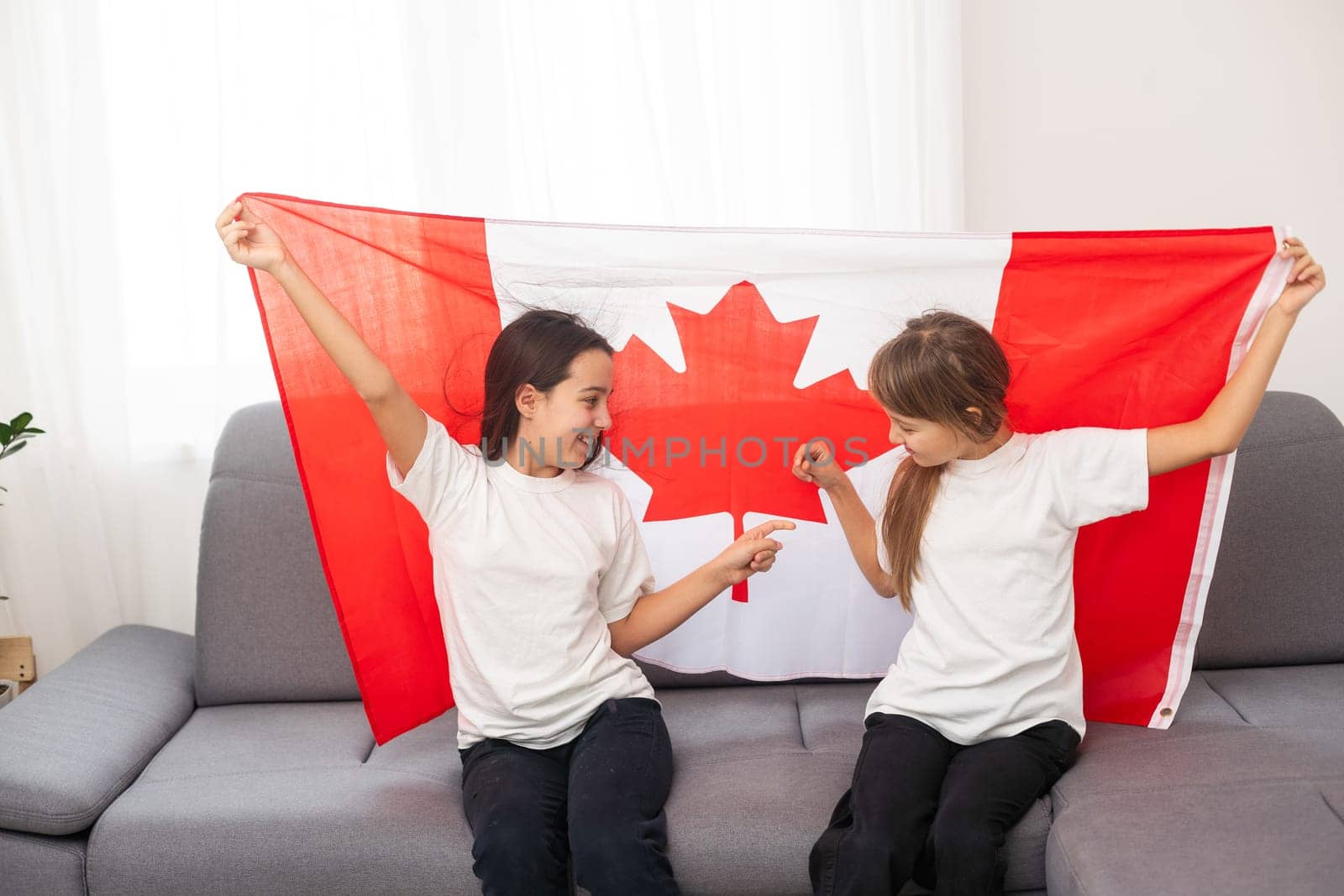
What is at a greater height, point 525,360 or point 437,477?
point 525,360

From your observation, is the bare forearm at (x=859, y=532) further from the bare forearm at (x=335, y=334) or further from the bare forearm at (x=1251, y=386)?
the bare forearm at (x=335, y=334)

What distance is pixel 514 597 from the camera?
5.57 feet

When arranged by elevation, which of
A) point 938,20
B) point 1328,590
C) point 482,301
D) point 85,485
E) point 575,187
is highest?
point 938,20

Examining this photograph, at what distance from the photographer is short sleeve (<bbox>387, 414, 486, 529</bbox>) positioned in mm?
1676

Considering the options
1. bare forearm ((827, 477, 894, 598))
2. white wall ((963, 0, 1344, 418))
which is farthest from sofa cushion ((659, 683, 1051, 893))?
white wall ((963, 0, 1344, 418))

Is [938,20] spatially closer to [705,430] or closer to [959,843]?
[705,430]

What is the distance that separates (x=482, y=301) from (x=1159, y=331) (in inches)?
43.4

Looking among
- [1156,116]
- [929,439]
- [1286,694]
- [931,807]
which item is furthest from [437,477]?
[1156,116]

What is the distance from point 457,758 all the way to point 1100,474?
1127 mm

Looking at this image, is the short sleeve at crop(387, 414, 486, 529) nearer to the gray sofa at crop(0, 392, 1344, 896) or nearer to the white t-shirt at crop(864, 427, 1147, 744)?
the gray sofa at crop(0, 392, 1344, 896)

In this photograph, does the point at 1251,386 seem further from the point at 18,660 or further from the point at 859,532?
the point at 18,660

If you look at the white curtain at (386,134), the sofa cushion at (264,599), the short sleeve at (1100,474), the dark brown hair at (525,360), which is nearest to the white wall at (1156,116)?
the white curtain at (386,134)

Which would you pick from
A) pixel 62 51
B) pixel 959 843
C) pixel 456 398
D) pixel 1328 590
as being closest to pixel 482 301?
pixel 456 398

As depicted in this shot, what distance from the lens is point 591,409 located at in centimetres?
175
